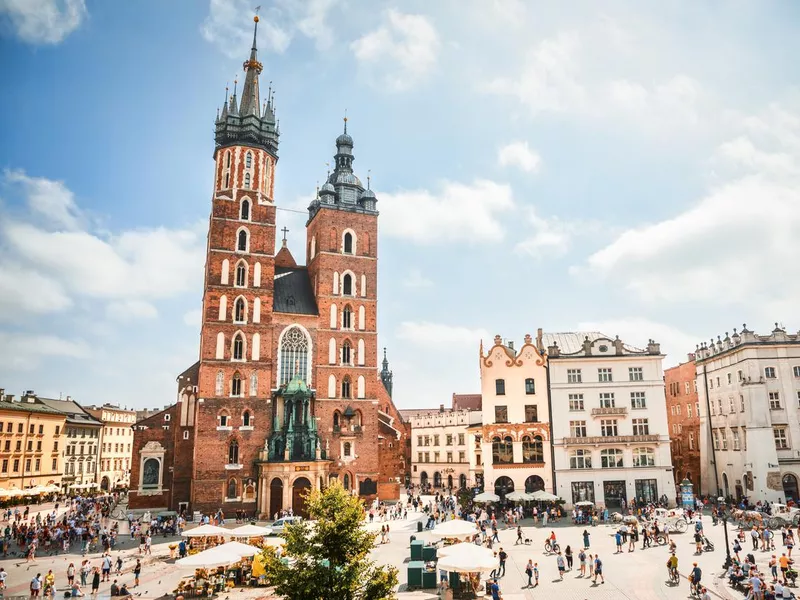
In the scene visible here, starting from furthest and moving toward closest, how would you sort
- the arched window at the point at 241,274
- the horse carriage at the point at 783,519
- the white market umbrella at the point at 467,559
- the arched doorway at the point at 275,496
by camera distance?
the arched window at the point at 241,274
the arched doorway at the point at 275,496
the horse carriage at the point at 783,519
the white market umbrella at the point at 467,559

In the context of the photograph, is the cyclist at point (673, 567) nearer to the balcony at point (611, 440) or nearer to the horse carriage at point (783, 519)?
the horse carriage at point (783, 519)

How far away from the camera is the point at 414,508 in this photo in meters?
55.2

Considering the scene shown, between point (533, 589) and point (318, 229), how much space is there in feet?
140

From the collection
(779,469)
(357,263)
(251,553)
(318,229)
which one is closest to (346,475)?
(357,263)

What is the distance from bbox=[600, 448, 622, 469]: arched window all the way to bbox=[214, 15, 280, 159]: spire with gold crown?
40.8m

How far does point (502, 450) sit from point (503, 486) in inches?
113

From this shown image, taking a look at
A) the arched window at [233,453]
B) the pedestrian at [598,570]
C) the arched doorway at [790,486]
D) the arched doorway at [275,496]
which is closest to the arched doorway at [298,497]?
the arched doorway at [275,496]

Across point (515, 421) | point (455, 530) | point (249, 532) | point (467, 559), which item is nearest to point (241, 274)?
point (515, 421)

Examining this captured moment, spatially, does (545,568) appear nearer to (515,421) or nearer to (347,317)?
(515,421)

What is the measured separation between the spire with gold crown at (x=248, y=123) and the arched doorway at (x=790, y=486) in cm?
5333

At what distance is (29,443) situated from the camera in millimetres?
66188

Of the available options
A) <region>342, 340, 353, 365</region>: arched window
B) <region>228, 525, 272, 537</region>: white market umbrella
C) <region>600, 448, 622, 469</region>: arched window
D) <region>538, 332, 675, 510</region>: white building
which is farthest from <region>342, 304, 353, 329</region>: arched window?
<region>228, 525, 272, 537</region>: white market umbrella

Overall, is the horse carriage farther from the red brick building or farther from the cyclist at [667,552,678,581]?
the red brick building

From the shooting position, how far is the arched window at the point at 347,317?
57.6 m
